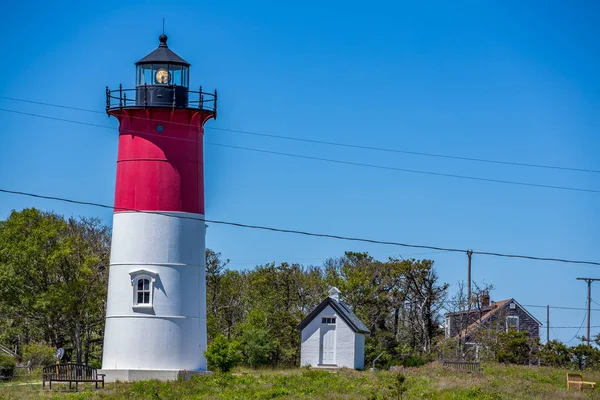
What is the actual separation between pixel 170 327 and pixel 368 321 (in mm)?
20483

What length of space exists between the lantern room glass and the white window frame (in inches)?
259

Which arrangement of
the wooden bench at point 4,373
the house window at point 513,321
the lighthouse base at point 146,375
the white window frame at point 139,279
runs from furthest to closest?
1. the house window at point 513,321
2. the wooden bench at point 4,373
3. the white window frame at point 139,279
4. the lighthouse base at point 146,375

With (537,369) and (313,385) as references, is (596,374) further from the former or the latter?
(313,385)

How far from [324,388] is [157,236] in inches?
301

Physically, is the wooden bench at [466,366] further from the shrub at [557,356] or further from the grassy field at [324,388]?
the shrub at [557,356]

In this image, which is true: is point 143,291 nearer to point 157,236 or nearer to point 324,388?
point 157,236

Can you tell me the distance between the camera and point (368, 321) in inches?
2141

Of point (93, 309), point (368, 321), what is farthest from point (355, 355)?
point (93, 309)

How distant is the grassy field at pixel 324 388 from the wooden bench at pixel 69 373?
0.32 m

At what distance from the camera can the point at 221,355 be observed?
3838 cm

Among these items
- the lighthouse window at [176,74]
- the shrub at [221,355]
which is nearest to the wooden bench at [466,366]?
the shrub at [221,355]

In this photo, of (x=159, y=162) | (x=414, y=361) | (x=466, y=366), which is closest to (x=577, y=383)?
(x=466, y=366)

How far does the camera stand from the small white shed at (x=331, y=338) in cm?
4662

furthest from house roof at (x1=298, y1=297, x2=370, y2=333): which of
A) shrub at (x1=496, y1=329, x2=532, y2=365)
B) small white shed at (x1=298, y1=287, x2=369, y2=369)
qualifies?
shrub at (x1=496, y1=329, x2=532, y2=365)
